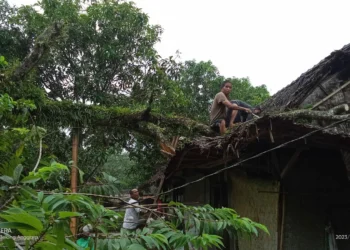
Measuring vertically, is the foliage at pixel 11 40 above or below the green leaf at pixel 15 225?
above

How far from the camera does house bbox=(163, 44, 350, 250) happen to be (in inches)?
194

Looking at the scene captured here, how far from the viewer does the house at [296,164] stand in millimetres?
4934

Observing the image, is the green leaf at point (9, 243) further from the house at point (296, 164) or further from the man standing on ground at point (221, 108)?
the man standing on ground at point (221, 108)

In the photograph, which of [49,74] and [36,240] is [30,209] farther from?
[49,74]

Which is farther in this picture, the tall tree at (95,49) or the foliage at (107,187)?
the tall tree at (95,49)

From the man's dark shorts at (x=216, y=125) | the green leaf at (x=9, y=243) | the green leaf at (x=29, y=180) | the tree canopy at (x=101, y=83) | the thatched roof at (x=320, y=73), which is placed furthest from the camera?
the tree canopy at (x=101, y=83)

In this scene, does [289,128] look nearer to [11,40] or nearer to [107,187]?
[107,187]

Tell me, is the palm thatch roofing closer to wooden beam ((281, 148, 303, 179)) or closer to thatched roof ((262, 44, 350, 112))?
thatched roof ((262, 44, 350, 112))

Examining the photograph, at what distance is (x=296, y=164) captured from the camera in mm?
6145

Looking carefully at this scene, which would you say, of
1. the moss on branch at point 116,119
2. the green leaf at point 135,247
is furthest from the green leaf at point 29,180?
the moss on branch at point 116,119

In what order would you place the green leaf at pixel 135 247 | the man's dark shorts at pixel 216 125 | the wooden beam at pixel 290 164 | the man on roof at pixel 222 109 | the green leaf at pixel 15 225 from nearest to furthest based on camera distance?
the green leaf at pixel 15 225 < the green leaf at pixel 135 247 < the wooden beam at pixel 290 164 < the man on roof at pixel 222 109 < the man's dark shorts at pixel 216 125

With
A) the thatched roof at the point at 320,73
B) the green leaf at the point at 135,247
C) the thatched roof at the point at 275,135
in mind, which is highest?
the thatched roof at the point at 320,73

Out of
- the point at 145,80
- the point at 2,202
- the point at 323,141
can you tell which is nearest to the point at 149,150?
the point at 145,80

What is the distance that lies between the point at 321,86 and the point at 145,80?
7734 mm
